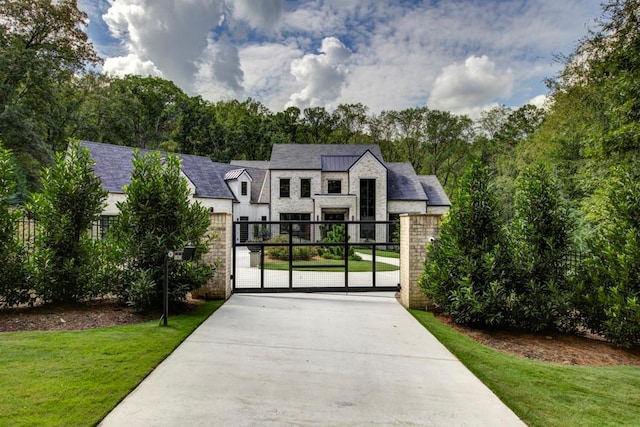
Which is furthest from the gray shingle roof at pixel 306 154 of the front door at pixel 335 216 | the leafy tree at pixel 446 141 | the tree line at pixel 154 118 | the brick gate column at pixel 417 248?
the brick gate column at pixel 417 248

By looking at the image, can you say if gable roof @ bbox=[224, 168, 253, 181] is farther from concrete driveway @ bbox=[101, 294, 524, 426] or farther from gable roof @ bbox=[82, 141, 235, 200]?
concrete driveway @ bbox=[101, 294, 524, 426]

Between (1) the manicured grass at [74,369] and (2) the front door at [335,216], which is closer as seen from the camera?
(1) the manicured grass at [74,369]

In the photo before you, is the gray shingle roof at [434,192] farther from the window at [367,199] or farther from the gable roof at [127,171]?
the gable roof at [127,171]

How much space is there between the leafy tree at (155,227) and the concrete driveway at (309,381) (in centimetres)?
119

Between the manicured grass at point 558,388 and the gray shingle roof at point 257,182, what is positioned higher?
→ the gray shingle roof at point 257,182

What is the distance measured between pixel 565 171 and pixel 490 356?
1841 centimetres

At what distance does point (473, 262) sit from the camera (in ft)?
19.4

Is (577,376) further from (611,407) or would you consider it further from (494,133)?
(494,133)

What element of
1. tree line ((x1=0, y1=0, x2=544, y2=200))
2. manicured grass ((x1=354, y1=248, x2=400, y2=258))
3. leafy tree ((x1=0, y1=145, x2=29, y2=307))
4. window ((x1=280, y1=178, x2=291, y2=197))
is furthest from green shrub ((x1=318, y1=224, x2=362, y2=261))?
tree line ((x1=0, y1=0, x2=544, y2=200))

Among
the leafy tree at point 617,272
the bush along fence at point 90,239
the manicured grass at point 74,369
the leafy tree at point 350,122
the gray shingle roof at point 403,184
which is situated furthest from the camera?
the leafy tree at point 350,122

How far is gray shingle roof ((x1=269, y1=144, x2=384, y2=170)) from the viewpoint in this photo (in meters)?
24.9

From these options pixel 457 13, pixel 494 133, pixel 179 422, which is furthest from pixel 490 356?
pixel 494 133

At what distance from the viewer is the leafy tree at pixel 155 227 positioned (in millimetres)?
5992

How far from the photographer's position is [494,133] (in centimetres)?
3875
